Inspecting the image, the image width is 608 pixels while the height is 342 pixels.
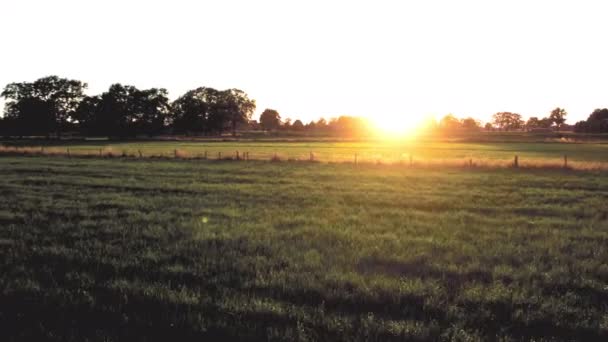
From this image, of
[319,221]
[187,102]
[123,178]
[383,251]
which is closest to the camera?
[383,251]

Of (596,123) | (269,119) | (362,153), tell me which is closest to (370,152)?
(362,153)

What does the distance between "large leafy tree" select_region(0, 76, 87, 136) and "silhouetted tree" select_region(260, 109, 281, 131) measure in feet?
281

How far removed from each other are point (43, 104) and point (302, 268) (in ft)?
402

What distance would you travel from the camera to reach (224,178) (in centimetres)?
2442

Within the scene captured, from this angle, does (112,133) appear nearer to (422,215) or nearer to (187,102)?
(187,102)

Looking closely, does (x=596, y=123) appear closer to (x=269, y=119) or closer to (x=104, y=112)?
(x=269, y=119)

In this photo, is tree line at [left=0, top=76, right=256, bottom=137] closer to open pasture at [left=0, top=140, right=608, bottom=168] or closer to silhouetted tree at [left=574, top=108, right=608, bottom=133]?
open pasture at [left=0, top=140, right=608, bottom=168]

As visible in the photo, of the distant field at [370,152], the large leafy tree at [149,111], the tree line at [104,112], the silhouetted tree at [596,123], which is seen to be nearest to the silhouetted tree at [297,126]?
the tree line at [104,112]

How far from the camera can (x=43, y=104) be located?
109000 mm

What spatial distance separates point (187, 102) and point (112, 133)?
1056 inches

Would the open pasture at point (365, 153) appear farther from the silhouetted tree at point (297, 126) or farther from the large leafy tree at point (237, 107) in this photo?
the silhouetted tree at point (297, 126)

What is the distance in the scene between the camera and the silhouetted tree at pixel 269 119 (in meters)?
191

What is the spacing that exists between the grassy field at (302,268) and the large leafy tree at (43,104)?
355 feet

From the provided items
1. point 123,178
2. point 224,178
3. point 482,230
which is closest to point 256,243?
point 482,230
